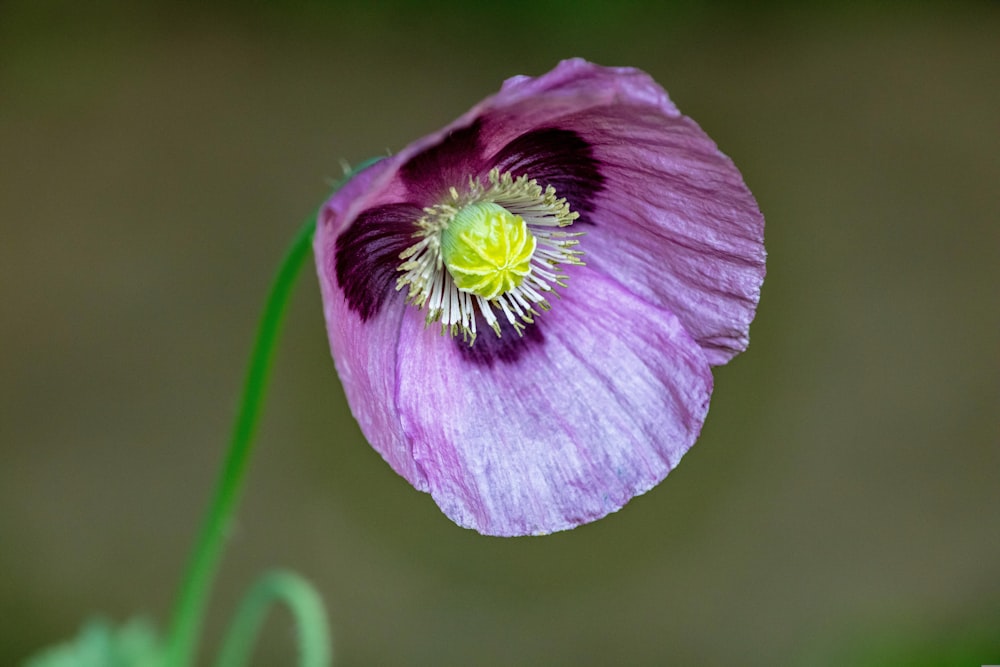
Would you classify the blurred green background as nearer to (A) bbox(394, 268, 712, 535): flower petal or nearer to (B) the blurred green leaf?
(B) the blurred green leaf

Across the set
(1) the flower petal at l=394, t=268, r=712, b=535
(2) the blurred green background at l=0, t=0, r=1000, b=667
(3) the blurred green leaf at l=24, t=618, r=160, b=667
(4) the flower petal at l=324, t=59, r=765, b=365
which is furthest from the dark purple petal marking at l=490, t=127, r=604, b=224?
(2) the blurred green background at l=0, t=0, r=1000, b=667

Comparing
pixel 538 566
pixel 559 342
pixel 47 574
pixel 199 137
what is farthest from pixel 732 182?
pixel 47 574

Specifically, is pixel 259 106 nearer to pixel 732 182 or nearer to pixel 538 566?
pixel 538 566

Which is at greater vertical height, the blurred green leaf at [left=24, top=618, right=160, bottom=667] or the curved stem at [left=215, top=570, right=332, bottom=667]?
the curved stem at [left=215, top=570, right=332, bottom=667]

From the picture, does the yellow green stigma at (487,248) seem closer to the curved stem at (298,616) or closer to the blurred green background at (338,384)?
the curved stem at (298,616)

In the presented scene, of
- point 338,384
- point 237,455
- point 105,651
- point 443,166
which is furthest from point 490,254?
point 338,384

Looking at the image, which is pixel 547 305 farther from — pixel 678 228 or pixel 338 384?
pixel 338 384
